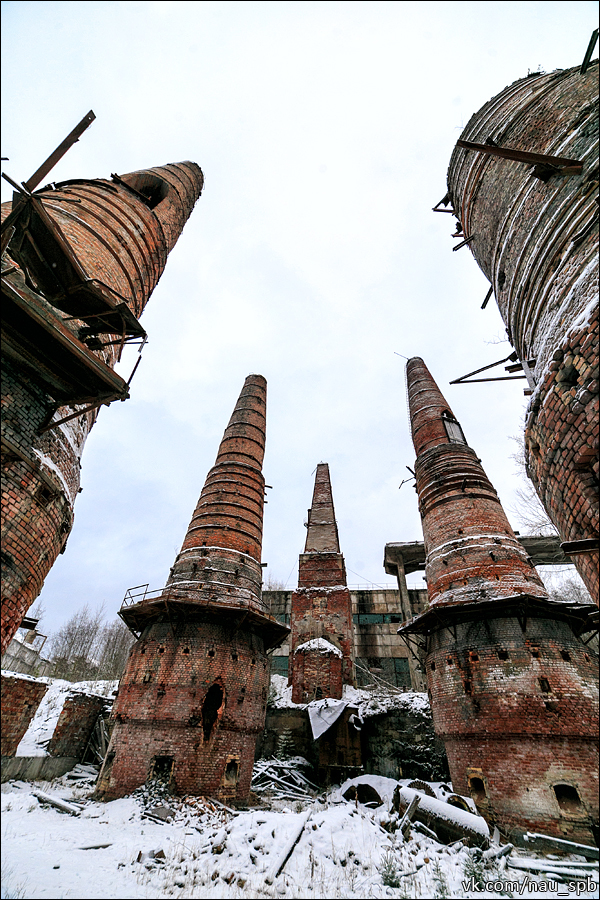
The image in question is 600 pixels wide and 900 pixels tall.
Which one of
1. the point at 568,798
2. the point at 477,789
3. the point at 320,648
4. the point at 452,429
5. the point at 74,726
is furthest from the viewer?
the point at 452,429

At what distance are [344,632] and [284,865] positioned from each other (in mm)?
11149

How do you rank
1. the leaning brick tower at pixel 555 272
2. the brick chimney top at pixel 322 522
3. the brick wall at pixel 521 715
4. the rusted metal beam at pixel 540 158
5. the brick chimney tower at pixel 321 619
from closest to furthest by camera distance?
the leaning brick tower at pixel 555 272 < the rusted metal beam at pixel 540 158 < the brick wall at pixel 521 715 < the brick chimney tower at pixel 321 619 < the brick chimney top at pixel 322 522

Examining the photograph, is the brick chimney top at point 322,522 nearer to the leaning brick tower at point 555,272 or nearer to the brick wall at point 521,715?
the brick wall at point 521,715

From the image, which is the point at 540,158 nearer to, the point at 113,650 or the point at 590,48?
the point at 590,48

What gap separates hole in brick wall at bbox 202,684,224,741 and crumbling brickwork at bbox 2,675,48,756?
3806mm

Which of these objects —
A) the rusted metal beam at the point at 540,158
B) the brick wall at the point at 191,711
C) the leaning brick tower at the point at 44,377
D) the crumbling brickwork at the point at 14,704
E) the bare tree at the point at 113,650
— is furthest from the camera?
the bare tree at the point at 113,650

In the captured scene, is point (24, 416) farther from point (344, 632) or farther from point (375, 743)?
point (344, 632)

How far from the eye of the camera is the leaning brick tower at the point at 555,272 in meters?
4.16

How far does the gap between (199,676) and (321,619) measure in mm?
7146

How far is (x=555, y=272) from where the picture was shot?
4957mm

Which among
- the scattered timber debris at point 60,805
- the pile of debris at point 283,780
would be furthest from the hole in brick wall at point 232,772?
the scattered timber debris at point 60,805

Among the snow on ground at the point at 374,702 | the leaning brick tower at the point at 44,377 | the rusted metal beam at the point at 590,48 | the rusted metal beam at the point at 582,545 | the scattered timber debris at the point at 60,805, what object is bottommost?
the scattered timber debris at the point at 60,805

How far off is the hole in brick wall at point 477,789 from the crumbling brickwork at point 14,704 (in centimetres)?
899

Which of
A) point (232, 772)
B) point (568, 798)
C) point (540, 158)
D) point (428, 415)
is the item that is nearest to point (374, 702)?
point (232, 772)
